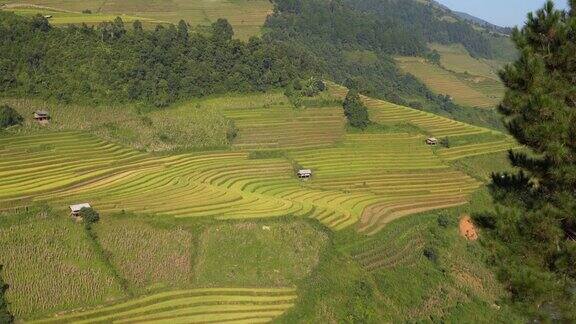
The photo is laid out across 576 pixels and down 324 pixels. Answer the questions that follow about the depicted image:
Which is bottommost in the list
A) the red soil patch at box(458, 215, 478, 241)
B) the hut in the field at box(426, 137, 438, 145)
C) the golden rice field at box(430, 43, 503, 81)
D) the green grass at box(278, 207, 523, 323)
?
the green grass at box(278, 207, 523, 323)

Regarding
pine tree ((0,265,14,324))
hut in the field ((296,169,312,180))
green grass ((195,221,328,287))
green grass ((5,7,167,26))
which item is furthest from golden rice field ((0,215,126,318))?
green grass ((5,7,167,26))

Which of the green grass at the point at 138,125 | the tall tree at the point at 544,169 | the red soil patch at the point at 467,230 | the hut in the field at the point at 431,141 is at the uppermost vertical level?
Result: the tall tree at the point at 544,169

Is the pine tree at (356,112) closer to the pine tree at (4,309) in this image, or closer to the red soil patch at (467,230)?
the red soil patch at (467,230)

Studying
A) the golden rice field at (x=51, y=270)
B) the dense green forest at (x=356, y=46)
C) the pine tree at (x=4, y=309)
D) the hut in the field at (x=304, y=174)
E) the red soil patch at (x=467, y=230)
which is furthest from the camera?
the dense green forest at (x=356, y=46)

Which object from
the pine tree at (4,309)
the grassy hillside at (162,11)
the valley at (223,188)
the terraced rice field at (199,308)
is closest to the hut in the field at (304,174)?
the valley at (223,188)

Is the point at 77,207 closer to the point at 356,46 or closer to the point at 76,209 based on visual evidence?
the point at 76,209

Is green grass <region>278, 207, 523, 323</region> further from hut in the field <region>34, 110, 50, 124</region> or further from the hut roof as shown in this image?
hut in the field <region>34, 110, 50, 124</region>

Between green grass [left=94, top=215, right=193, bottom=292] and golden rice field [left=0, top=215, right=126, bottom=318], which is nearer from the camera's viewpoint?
golden rice field [left=0, top=215, right=126, bottom=318]
